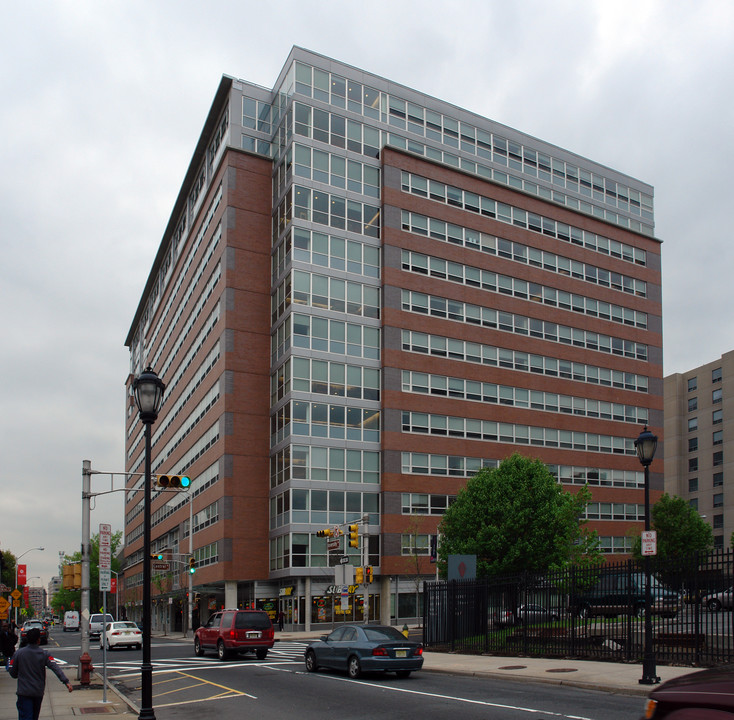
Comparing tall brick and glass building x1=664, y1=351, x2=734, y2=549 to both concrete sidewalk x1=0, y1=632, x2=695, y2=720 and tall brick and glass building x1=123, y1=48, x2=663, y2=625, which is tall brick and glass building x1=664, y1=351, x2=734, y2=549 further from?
concrete sidewalk x1=0, y1=632, x2=695, y2=720

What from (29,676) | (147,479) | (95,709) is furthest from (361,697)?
(147,479)

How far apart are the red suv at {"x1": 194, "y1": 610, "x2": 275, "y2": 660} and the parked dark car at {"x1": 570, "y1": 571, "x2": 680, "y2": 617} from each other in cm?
1105

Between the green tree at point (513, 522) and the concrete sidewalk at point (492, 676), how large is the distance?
62.5 ft

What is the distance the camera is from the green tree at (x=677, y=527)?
237ft

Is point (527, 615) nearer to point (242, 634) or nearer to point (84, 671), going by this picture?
point (242, 634)

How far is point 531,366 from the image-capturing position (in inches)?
2584

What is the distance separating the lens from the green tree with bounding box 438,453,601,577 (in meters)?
43.9

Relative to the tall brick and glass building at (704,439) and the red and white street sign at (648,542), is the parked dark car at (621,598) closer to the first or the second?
the red and white street sign at (648,542)

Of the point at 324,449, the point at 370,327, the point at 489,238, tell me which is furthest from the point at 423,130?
the point at 324,449

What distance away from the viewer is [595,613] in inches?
893

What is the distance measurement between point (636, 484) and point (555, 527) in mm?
28622

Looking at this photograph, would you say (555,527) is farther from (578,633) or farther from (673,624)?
(673,624)

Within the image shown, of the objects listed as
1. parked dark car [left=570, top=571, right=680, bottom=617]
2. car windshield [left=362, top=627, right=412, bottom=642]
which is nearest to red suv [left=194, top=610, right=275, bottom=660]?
car windshield [left=362, top=627, right=412, bottom=642]

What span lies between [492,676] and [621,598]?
4251 millimetres
